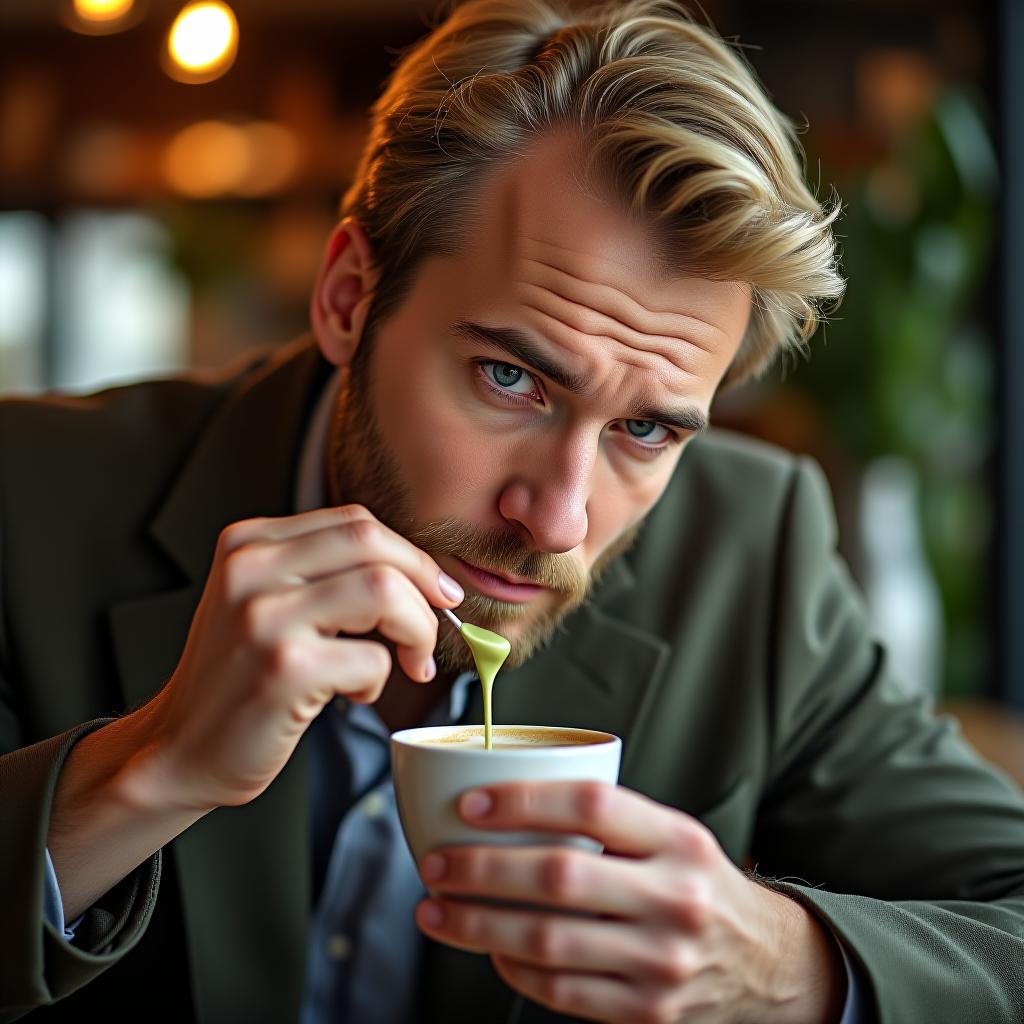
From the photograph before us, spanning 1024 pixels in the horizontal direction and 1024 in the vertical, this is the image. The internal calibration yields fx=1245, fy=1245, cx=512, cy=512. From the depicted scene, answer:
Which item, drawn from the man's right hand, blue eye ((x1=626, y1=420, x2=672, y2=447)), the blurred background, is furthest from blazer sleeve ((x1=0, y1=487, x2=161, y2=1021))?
the blurred background

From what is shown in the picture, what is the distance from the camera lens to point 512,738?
1072 millimetres

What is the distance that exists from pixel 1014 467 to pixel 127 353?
388 centimetres

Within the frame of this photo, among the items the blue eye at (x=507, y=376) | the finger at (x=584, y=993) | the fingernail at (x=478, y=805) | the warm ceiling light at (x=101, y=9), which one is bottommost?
the finger at (x=584, y=993)

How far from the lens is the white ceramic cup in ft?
2.86

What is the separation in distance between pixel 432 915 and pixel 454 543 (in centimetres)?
45

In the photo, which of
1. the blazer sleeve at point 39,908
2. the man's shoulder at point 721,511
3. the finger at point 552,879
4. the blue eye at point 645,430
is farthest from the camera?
the man's shoulder at point 721,511

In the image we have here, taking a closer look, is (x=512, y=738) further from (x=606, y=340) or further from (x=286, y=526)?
(x=606, y=340)

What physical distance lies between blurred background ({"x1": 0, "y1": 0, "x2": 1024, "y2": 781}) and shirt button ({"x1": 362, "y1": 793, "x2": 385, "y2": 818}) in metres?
0.67

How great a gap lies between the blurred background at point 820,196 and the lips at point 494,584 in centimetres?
70

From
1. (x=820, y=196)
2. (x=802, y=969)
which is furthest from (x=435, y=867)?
(x=820, y=196)

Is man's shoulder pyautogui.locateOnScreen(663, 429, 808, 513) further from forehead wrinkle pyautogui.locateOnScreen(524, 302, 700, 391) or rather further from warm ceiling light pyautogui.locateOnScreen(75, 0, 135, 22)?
warm ceiling light pyautogui.locateOnScreen(75, 0, 135, 22)

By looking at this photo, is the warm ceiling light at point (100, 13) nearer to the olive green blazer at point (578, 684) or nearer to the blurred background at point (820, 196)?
the blurred background at point (820, 196)

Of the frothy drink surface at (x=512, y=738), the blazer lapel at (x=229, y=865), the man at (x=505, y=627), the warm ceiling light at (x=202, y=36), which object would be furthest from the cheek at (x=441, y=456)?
the warm ceiling light at (x=202, y=36)

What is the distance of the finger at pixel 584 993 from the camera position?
0.87m
